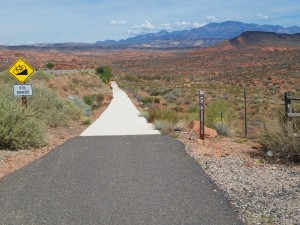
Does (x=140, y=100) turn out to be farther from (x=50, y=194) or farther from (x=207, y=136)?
(x=50, y=194)

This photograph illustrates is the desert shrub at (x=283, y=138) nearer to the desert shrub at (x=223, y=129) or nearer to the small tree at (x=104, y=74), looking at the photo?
the desert shrub at (x=223, y=129)

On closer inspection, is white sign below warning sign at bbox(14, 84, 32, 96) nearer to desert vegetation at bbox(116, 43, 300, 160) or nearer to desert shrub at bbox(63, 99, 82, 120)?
desert vegetation at bbox(116, 43, 300, 160)

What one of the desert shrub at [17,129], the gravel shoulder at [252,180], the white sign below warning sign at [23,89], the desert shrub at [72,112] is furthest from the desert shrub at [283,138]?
→ the desert shrub at [72,112]

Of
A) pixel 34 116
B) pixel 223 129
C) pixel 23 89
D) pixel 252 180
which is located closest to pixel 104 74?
pixel 223 129

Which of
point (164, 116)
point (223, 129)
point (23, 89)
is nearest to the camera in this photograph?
point (23, 89)

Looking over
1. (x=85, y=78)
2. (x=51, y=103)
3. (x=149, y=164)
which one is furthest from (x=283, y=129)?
(x=85, y=78)

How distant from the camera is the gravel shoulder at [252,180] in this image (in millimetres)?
6535

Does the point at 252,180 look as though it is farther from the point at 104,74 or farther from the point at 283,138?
the point at 104,74

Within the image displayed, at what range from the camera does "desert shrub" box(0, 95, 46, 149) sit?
12.0 meters

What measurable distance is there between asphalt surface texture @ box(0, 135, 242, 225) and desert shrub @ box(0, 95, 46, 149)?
3.97 feet

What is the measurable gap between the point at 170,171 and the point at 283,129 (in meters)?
3.67

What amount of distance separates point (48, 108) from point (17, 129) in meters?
7.41

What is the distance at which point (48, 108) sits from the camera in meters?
19.5

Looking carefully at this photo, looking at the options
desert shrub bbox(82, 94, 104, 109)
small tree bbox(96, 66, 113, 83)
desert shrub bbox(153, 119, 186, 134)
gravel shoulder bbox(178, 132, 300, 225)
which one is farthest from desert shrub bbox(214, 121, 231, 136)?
small tree bbox(96, 66, 113, 83)
